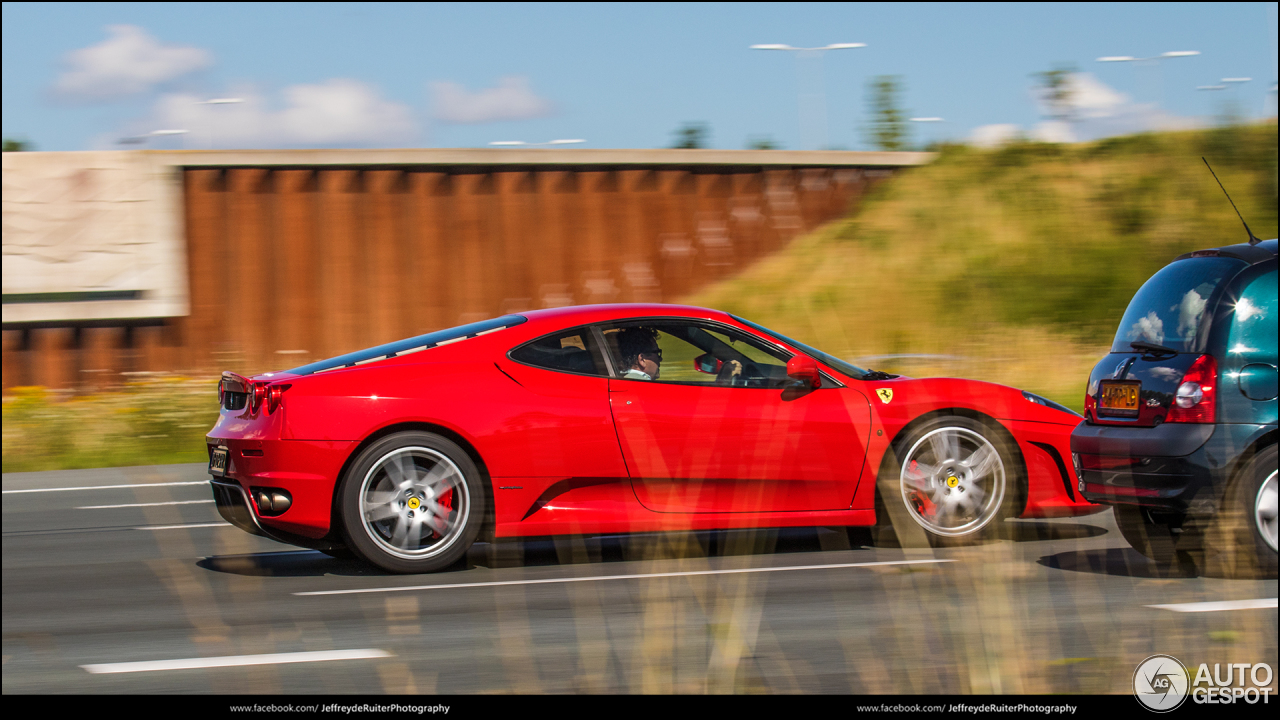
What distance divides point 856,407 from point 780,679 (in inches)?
102

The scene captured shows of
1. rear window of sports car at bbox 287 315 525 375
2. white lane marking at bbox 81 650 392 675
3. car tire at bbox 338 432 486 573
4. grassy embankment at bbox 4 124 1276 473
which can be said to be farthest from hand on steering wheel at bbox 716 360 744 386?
grassy embankment at bbox 4 124 1276 473

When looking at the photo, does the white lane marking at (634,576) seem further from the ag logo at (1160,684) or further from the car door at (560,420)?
the ag logo at (1160,684)

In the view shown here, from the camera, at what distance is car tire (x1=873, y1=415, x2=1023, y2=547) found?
655 cm

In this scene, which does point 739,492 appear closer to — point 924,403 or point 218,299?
point 924,403

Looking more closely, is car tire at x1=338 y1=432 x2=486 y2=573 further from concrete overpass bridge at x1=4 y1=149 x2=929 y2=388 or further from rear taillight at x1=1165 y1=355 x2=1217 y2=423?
concrete overpass bridge at x1=4 y1=149 x2=929 y2=388

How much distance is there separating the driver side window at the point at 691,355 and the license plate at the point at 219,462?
2048 mm

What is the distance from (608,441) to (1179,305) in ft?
9.16

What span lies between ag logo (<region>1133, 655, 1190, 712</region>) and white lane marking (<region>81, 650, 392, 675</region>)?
8.77 ft

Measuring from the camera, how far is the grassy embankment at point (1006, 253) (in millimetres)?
19781

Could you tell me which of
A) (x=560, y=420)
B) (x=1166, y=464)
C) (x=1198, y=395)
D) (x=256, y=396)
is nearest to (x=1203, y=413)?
(x=1198, y=395)

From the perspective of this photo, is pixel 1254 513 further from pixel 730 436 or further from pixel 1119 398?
pixel 730 436

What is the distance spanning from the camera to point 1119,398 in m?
5.90

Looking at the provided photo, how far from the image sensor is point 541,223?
22188 mm
